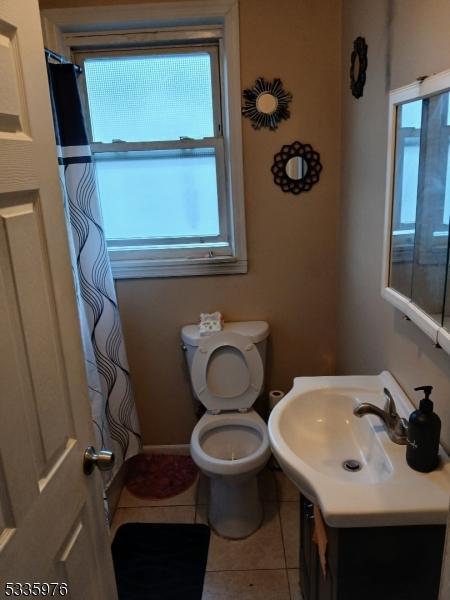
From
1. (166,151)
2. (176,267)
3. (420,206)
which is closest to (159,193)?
(166,151)

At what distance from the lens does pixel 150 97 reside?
223 cm

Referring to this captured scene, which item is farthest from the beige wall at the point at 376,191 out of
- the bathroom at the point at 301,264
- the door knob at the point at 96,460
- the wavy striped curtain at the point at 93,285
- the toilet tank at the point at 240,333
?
the wavy striped curtain at the point at 93,285

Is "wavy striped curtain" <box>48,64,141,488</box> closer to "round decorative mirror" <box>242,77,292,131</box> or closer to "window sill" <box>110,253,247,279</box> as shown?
"window sill" <box>110,253,247,279</box>

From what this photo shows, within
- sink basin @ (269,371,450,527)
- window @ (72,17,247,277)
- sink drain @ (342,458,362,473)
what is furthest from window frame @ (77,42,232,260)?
sink drain @ (342,458,362,473)

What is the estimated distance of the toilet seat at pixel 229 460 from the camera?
1893 millimetres

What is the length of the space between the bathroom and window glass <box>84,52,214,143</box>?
242 mm

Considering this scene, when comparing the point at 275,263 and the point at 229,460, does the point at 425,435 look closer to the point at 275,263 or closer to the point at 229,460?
the point at 229,460

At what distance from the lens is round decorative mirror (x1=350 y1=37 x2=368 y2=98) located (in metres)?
1.70

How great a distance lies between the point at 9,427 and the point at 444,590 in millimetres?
693

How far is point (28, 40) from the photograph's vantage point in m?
0.85

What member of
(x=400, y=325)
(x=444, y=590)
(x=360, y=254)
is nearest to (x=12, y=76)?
(x=444, y=590)

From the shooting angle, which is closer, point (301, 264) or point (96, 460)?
point (96, 460)

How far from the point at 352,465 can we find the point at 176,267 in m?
1.30

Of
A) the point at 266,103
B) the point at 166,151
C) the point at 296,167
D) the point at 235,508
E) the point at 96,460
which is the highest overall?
the point at 266,103
